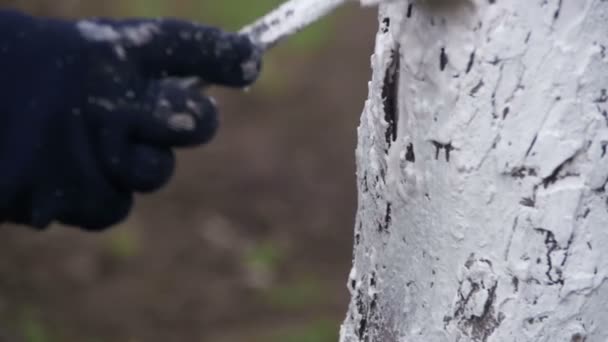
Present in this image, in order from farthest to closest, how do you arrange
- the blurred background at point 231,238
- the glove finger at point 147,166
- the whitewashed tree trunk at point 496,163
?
the blurred background at point 231,238, the glove finger at point 147,166, the whitewashed tree trunk at point 496,163

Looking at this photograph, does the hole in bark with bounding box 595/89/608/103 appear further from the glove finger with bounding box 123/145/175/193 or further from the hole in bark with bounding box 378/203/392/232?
the glove finger with bounding box 123/145/175/193

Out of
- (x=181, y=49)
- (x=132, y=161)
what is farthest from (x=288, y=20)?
(x=132, y=161)

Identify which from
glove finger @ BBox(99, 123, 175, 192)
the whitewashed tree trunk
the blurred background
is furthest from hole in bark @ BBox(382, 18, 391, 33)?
the blurred background

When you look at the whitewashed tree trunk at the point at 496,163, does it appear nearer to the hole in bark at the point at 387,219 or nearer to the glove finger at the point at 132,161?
the hole in bark at the point at 387,219

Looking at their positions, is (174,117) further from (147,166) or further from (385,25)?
(385,25)

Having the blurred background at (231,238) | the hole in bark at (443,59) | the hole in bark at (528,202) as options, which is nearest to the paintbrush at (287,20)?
the hole in bark at (443,59)

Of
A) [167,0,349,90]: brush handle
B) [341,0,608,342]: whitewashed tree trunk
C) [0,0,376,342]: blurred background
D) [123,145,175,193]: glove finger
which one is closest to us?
[341,0,608,342]: whitewashed tree trunk
